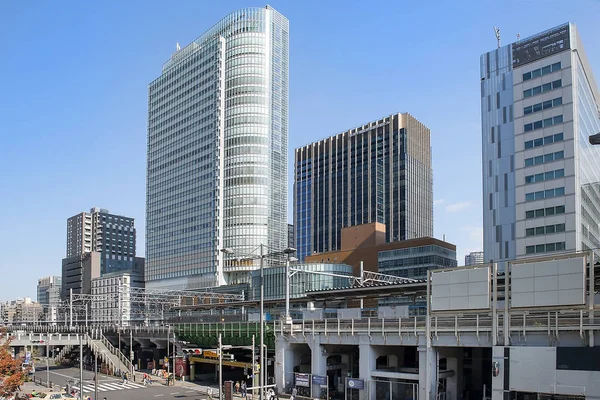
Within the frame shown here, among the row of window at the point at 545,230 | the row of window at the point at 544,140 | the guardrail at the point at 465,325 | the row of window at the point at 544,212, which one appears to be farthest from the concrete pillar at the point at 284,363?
the row of window at the point at 544,140

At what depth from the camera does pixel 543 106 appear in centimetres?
9269

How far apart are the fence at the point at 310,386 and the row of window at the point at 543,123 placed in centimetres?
6145

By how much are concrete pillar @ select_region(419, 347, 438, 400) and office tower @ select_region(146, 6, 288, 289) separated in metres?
123

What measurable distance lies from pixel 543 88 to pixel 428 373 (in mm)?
66594

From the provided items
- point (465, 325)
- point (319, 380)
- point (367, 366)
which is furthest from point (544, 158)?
point (465, 325)

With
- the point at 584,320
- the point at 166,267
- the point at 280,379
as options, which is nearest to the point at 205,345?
the point at 280,379

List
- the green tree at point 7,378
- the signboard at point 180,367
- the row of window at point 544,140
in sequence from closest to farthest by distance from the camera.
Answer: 1. the green tree at point 7,378
2. the signboard at point 180,367
3. the row of window at point 544,140

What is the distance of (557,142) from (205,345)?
58803 mm

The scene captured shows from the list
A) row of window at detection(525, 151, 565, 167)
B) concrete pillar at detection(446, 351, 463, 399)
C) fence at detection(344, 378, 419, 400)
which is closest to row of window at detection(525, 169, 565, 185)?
row of window at detection(525, 151, 565, 167)

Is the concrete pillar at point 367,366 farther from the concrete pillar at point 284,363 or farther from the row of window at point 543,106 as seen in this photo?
the row of window at point 543,106

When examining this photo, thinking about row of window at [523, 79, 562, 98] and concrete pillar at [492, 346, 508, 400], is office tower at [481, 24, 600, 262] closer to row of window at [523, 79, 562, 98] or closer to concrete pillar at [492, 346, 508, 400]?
row of window at [523, 79, 562, 98]

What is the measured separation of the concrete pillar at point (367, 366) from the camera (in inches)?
1750

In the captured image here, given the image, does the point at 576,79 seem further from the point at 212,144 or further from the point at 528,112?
the point at 212,144

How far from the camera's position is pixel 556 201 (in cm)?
8900
